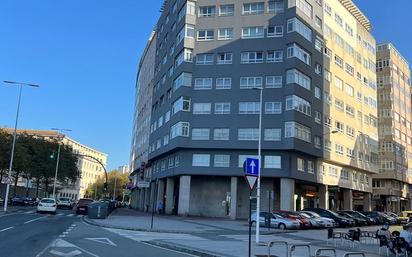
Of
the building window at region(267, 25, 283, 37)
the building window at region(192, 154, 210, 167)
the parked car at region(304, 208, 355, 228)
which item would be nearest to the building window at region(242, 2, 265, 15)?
the building window at region(267, 25, 283, 37)

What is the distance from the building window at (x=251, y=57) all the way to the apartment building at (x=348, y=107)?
11.3 metres

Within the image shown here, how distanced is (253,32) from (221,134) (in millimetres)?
13345

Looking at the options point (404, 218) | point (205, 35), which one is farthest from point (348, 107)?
point (205, 35)

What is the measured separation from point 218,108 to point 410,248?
126 ft

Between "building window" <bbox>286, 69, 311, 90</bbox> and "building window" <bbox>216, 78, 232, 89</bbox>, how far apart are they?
7106 mm

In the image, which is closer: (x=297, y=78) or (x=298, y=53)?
(x=297, y=78)

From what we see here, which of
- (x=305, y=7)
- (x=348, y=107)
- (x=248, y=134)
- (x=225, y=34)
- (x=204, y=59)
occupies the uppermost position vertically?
(x=305, y=7)

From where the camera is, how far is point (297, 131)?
53.5 m

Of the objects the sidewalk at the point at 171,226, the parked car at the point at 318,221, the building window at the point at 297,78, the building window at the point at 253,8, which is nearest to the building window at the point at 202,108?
the building window at the point at 297,78

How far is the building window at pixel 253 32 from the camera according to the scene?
56.6m

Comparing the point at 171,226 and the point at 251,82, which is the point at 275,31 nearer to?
the point at 251,82

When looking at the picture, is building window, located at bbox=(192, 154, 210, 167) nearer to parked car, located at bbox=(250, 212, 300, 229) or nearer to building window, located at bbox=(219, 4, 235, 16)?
parked car, located at bbox=(250, 212, 300, 229)

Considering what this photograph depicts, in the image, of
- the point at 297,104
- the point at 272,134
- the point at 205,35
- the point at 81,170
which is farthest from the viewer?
the point at 81,170

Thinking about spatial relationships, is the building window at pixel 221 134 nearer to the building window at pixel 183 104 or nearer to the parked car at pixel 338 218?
the building window at pixel 183 104
